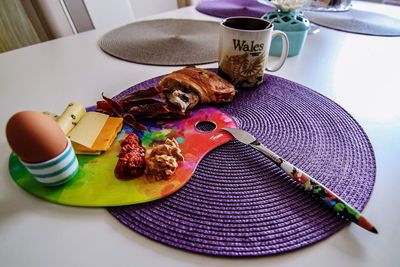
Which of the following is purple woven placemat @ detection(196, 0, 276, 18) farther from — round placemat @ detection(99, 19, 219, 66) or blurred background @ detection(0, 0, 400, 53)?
blurred background @ detection(0, 0, 400, 53)

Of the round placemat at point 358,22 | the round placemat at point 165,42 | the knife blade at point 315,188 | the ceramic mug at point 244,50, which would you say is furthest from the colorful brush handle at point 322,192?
the round placemat at point 358,22

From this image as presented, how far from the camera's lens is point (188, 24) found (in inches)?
34.6

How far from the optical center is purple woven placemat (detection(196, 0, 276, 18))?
95cm

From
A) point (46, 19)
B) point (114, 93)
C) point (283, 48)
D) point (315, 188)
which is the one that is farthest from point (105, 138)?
point (46, 19)

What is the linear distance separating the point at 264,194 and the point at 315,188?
0.06 meters

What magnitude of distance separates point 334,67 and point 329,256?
518mm

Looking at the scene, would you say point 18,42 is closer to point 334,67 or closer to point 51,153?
point 51,153

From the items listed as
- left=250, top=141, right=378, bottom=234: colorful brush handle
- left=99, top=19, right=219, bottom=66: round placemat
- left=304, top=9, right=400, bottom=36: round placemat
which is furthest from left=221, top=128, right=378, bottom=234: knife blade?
left=304, top=9, right=400, bottom=36: round placemat

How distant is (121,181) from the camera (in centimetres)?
31

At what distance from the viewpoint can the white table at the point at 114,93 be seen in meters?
0.25

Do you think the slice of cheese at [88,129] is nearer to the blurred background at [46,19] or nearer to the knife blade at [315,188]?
the knife blade at [315,188]

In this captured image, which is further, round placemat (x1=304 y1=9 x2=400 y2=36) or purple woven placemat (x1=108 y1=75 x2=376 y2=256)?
round placemat (x1=304 y1=9 x2=400 y2=36)

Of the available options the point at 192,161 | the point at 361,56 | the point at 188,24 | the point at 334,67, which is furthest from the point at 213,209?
the point at 188,24

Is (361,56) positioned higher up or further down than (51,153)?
further down
